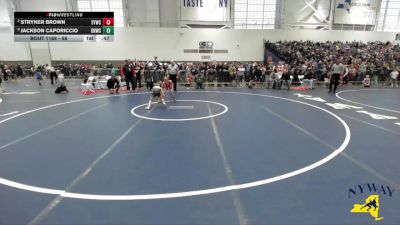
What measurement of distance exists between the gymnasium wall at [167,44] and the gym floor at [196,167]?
23173mm

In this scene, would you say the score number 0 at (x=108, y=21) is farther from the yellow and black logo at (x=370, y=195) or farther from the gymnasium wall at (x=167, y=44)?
the yellow and black logo at (x=370, y=195)

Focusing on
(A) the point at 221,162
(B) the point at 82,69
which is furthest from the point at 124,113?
(B) the point at 82,69

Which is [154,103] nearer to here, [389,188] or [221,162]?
[221,162]

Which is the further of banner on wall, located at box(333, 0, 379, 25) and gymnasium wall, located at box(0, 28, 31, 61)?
banner on wall, located at box(333, 0, 379, 25)

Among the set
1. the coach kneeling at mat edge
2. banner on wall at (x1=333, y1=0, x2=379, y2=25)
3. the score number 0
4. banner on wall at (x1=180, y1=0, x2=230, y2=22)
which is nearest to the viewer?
the coach kneeling at mat edge

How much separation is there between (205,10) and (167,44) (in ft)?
19.5

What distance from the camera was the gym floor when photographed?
3463mm

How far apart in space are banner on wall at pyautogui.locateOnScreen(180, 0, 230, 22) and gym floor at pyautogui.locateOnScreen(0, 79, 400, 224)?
24.1 meters

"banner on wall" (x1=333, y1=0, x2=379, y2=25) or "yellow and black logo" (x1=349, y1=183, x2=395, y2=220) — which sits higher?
"banner on wall" (x1=333, y1=0, x2=379, y2=25)

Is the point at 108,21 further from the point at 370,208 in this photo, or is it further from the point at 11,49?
the point at 11,49
